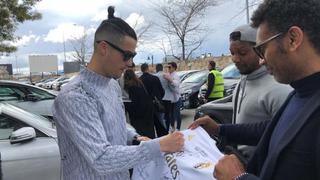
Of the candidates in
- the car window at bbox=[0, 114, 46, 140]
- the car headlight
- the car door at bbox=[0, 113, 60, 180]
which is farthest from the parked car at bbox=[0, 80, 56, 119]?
the car headlight

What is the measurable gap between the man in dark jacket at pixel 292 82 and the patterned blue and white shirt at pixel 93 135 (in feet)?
1.99

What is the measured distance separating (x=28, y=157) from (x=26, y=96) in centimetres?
435

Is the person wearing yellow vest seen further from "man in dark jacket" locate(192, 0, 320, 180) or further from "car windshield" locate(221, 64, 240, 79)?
"man in dark jacket" locate(192, 0, 320, 180)

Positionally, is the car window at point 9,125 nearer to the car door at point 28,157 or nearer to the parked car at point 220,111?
the car door at point 28,157

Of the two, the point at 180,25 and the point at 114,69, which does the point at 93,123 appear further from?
the point at 180,25

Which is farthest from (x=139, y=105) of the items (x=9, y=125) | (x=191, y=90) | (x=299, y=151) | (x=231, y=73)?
(x=191, y=90)

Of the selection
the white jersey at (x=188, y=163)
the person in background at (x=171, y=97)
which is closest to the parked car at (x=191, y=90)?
the person in background at (x=171, y=97)

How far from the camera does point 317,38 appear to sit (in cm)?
171

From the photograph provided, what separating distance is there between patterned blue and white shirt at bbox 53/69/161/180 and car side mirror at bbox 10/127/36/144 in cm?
189

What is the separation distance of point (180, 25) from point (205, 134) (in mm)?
32072

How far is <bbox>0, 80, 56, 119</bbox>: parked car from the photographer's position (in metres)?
7.94

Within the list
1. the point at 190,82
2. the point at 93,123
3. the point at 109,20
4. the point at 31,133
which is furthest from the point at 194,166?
the point at 190,82

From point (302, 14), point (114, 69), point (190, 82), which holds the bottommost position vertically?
point (190, 82)

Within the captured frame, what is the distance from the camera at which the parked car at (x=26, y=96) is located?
7944 millimetres
